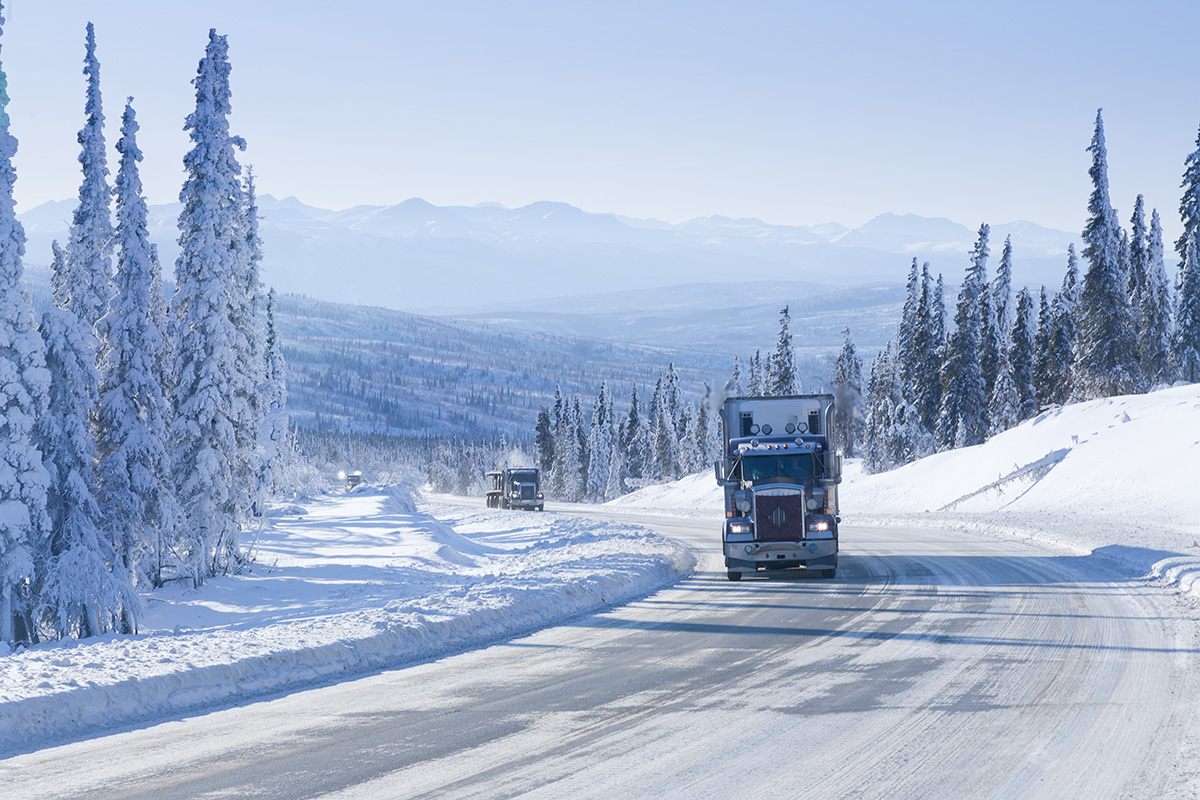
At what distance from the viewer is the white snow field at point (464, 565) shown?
35.6ft

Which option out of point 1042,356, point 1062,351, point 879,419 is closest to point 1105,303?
point 1062,351

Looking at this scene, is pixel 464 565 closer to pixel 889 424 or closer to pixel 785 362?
pixel 785 362

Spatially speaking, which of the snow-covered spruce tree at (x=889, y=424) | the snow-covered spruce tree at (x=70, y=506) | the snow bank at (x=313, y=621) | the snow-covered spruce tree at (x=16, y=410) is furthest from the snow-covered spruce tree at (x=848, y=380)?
the snow-covered spruce tree at (x=16, y=410)

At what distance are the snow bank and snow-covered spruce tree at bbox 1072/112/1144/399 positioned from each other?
38.1m

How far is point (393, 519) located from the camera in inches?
1866

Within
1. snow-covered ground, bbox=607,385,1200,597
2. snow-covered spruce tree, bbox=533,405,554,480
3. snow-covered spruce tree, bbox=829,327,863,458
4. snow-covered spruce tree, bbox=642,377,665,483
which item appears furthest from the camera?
snow-covered spruce tree, bbox=533,405,554,480

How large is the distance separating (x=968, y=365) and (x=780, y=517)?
178 ft

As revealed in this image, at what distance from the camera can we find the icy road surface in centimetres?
762

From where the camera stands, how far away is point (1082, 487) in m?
40.9

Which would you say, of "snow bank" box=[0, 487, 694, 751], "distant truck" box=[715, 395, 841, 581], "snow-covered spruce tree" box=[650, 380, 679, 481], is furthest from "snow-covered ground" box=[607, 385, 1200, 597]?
"snow-covered spruce tree" box=[650, 380, 679, 481]

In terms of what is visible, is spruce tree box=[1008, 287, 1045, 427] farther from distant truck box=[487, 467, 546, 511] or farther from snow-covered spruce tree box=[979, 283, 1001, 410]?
distant truck box=[487, 467, 546, 511]

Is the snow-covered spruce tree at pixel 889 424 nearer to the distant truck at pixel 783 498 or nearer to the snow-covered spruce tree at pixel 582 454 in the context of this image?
the snow-covered spruce tree at pixel 582 454

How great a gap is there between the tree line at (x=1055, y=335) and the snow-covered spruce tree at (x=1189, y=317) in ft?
0.22

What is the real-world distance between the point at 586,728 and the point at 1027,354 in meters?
70.0
